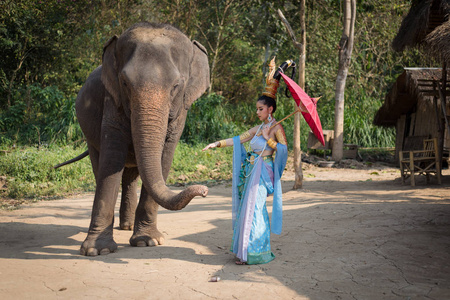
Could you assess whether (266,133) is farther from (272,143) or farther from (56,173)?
(56,173)

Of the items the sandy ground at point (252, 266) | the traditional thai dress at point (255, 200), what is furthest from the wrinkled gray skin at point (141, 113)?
the traditional thai dress at point (255, 200)

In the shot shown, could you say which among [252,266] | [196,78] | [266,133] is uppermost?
[196,78]

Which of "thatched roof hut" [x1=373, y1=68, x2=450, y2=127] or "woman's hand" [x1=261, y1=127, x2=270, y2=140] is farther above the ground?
"thatched roof hut" [x1=373, y1=68, x2=450, y2=127]

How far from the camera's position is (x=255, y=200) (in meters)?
4.62

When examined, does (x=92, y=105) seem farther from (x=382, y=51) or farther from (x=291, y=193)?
(x=382, y=51)

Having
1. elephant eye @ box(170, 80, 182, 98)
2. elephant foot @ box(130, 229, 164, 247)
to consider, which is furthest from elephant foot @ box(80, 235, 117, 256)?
elephant eye @ box(170, 80, 182, 98)

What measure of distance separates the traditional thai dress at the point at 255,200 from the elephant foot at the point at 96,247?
1.36 metres

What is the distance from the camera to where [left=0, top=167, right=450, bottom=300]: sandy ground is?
153 inches

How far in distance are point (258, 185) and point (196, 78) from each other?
61.6 inches

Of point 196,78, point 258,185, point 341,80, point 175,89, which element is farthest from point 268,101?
point 341,80

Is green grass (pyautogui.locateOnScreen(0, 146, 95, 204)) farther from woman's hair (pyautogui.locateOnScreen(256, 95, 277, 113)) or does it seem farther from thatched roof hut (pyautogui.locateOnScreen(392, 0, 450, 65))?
thatched roof hut (pyautogui.locateOnScreen(392, 0, 450, 65))

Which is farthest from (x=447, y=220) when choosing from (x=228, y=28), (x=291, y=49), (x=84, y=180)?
(x=291, y=49)

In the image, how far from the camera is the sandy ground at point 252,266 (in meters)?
3.88

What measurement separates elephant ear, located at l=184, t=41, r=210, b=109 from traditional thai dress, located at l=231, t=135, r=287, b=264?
2.88ft
